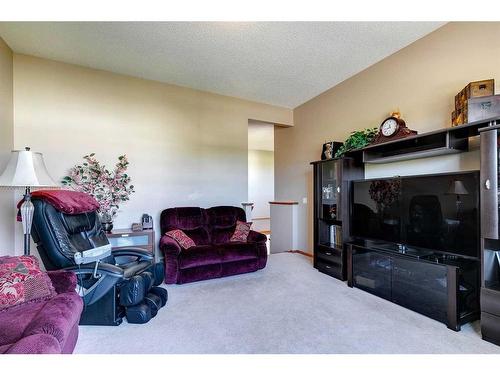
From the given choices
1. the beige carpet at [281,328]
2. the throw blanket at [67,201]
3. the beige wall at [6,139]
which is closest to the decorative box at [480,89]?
the beige carpet at [281,328]

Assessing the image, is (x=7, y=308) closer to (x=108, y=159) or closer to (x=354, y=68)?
(x=108, y=159)

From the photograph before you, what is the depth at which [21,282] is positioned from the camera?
154cm

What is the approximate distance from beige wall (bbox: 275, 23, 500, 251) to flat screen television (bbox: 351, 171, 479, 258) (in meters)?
0.32

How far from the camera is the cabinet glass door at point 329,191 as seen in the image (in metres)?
3.37

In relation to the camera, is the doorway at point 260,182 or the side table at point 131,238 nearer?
the side table at point 131,238

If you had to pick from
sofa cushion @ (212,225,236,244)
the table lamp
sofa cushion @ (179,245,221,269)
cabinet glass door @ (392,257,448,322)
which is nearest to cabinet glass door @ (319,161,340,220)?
cabinet glass door @ (392,257,448,322)

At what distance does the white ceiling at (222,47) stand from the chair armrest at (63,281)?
95.0 inches

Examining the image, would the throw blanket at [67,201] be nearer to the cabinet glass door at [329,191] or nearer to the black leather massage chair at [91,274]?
the black leather massage chair at [91,274]

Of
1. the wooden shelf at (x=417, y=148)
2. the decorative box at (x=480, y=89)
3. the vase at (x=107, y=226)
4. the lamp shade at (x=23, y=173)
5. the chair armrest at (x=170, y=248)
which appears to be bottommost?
the chair armrest at (x=170, y=248)

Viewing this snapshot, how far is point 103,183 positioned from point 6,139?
3.63 feet

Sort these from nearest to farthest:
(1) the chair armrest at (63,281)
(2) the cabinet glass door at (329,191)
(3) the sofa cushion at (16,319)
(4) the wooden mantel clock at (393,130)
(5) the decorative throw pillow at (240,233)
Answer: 1. (3) the sofa cushion at (16,319)
2. (1) the chair armrest at (63,281)
3. (4) the wooden mantel clock at (393,130)
4. (2) the cabinet glass door at (329,191)
5. (5) the decorative throw pillow at (240,233)

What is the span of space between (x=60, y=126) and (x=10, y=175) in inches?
55.9

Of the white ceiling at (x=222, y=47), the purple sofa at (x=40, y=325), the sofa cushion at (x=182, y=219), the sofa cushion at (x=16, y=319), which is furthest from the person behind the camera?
the sofa cushion at (x=182, y=219)

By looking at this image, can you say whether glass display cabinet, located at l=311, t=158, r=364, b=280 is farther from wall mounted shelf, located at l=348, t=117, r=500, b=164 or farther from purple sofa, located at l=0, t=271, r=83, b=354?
purple sofa, located at l=0, t=271, r=83, b=354
